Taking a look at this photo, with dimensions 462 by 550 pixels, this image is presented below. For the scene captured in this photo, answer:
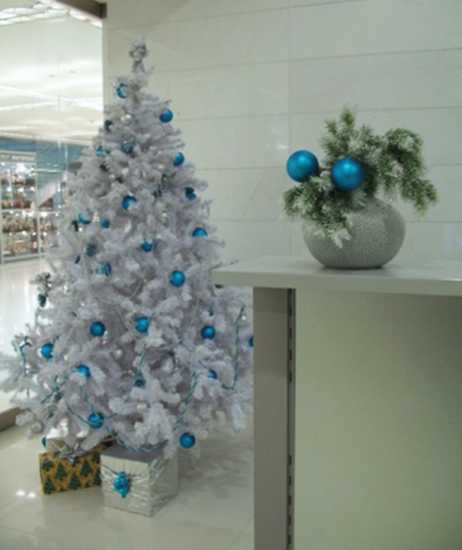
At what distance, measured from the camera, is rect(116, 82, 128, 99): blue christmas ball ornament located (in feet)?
10.4

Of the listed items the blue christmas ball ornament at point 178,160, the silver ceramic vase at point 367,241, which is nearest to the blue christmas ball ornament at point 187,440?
the blue christmas ball ornament at point 178,160

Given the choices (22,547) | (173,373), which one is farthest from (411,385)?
(22,547)

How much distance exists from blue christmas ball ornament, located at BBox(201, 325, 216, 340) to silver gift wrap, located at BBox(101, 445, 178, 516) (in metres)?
0.62

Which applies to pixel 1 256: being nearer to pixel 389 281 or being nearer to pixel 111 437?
pixel 111 437

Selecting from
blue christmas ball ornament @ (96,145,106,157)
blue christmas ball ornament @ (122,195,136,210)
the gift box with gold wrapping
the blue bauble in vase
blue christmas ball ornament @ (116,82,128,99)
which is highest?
blue christmas ball ornament @ (116,82,128,99)

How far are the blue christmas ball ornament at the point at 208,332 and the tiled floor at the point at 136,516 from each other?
80cm

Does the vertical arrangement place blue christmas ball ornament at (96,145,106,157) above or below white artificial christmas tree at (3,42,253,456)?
above

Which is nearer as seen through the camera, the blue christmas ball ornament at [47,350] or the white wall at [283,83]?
the blue christmas ball ornament at [47,350]

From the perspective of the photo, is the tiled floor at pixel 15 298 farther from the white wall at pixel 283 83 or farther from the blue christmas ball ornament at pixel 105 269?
→ the white wall at pixel 283 83

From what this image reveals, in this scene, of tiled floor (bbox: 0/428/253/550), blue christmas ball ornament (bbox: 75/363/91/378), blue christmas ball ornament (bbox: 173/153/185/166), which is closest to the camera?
tiled floor (bbox: 0/428/253/550)

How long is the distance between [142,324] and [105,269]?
13.2 inches

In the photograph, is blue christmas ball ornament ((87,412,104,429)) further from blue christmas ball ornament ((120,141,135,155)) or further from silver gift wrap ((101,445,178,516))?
blue christmas ball ornament ((120,141,135,155))

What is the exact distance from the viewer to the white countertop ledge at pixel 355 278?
138 centimetres

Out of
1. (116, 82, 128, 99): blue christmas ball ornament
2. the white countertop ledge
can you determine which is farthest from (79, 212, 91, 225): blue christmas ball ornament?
the white countertop ledge
